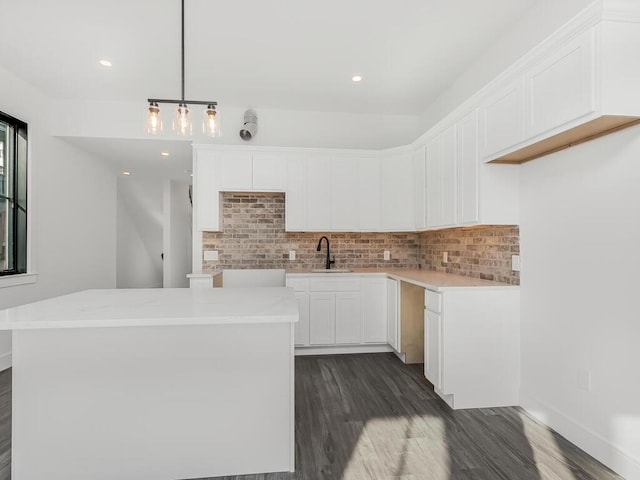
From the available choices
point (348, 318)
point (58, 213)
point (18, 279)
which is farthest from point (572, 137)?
point (58, 213)

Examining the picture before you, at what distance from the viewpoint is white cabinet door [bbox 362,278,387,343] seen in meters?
3.78

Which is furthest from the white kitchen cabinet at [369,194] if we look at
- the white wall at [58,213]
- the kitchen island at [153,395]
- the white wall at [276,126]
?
the white wall at [58,213]

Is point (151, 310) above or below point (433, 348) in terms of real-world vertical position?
above

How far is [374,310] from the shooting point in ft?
12.4

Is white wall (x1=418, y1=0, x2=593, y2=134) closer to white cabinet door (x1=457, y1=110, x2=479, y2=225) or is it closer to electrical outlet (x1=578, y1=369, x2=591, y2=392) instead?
white cabinet door (x1=457, y1=110, x2=479, y2=225)

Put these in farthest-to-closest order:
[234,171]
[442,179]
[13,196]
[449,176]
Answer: [234,171] < [13,196] < [442,179] < [449,176]

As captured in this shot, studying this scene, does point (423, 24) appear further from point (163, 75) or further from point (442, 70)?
point (163, 75)

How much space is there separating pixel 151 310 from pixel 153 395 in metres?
0.46

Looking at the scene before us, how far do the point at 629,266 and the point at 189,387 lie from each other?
234 cm

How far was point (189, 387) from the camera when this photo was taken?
1.82 metres

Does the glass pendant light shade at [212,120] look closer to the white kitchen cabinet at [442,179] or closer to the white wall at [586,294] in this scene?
the white kitchen cabinet at [442,179]

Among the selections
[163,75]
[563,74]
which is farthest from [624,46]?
[163,75]

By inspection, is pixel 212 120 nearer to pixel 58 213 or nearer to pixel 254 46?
pixel 254 46

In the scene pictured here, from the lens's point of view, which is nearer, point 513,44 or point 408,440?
point 408,440
